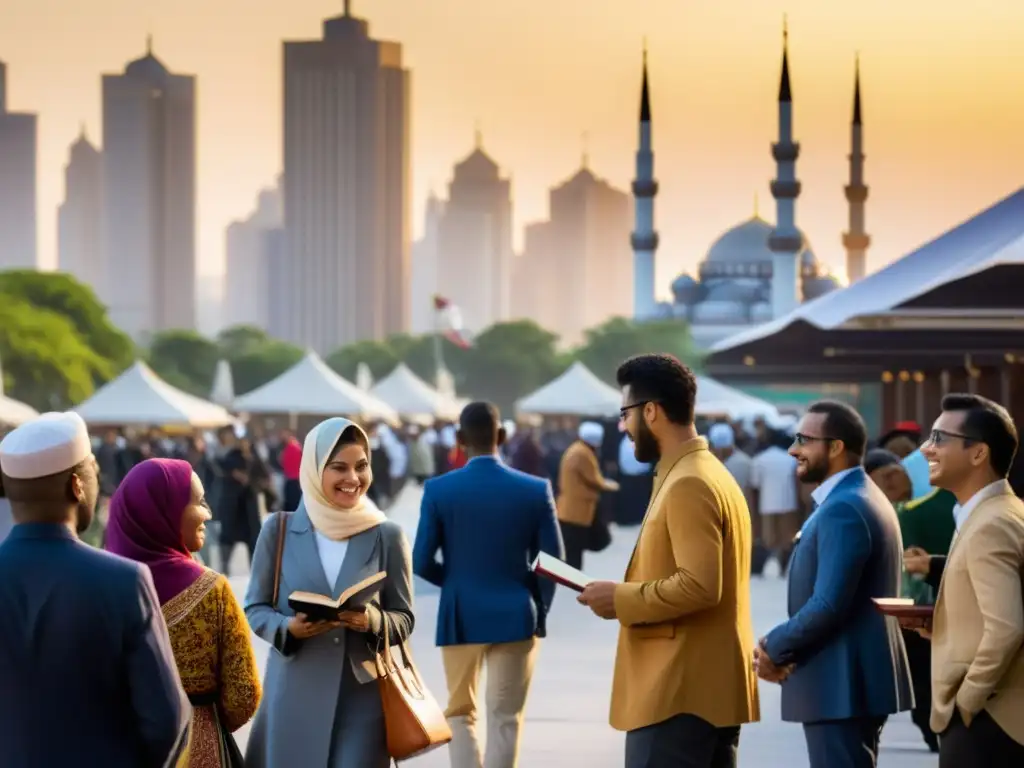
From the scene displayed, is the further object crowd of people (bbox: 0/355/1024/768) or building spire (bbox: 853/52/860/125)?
building spire (bbox: 853/52/860/125)

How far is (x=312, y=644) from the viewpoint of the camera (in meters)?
5.98

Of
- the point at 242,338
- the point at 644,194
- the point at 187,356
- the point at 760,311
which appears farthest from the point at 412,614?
the point at 760,311

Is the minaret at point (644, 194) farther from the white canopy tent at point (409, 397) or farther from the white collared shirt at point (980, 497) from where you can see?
the white collared shirt at point (980, 497)

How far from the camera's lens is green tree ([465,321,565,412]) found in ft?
458

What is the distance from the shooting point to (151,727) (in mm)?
4082

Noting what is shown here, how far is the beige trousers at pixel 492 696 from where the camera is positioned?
8.34m

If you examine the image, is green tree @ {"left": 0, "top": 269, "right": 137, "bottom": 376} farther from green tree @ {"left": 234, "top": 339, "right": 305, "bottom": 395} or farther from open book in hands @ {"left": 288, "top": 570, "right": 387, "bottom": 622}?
open book in hands @ {"left": 288, "top": 570, "right": 387, "bottom": 622}

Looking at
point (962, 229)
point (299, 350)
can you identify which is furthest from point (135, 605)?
point (299, 350)

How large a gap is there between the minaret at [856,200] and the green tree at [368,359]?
46.9 meters

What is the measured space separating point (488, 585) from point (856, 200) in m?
106

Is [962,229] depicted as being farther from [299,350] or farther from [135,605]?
[299,350]

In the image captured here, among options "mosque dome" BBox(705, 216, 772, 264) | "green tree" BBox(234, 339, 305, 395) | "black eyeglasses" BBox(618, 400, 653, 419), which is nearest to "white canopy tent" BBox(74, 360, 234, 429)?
"black eyeglasses" BBox(618, 400, 653, 419)

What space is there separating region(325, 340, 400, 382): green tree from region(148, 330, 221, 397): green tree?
19293mm

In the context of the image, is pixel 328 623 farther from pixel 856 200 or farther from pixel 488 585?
pixel 856 200
